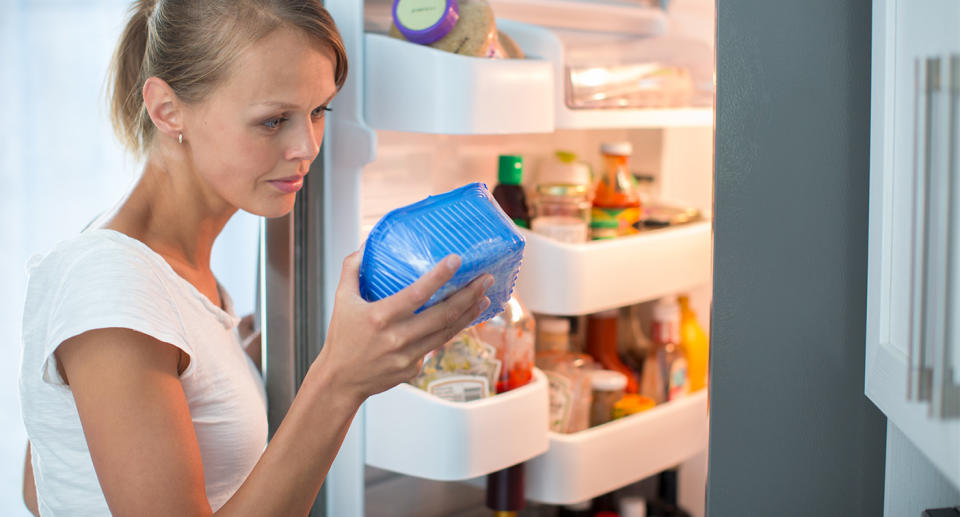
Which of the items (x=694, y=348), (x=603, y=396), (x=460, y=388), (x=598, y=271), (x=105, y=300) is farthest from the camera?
(x=694, y=348)

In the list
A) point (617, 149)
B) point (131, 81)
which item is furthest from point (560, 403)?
point (131, 81)

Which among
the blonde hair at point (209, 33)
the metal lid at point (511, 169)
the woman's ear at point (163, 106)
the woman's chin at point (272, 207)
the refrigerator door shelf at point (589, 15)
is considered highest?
the refrigerator door shelf at point (589, 15)

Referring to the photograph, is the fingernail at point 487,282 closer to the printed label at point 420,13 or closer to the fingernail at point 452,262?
the fingernail at point 452,262

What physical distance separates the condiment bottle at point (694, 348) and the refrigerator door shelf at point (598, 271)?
0.45 ft

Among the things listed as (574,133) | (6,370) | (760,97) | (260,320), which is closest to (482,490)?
(260,320)

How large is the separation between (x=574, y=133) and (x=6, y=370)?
0.95m

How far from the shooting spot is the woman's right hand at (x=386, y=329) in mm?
620

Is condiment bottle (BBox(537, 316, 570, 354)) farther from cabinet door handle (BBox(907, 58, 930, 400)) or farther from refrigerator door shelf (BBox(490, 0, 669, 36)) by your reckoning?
cabinet door handle (BBox(907, 58, 930, 400))

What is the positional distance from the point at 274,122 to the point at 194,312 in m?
0.21

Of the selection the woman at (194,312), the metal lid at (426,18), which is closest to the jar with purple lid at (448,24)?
the metal lid at (426,18)

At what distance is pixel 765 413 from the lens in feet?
Answer: 2.50

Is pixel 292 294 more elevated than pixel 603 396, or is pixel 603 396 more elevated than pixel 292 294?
pixel 292 294

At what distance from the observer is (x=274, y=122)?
2.62 feet

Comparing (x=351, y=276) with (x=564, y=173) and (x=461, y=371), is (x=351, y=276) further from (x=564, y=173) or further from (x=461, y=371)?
(x=564, y=173)
